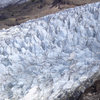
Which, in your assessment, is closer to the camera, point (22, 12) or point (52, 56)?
point (52, 56)

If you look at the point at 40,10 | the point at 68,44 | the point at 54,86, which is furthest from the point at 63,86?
the point at 40,10

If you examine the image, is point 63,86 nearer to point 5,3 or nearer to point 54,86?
point 54,86

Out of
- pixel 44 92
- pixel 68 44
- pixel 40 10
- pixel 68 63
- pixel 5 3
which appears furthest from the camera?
pixel 5 3

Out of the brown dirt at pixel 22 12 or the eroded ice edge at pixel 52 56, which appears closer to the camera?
the eroded ice edge at pixel 52 56

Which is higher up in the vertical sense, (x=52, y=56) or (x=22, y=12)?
(x=22, y=12)

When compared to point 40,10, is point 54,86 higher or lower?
lower

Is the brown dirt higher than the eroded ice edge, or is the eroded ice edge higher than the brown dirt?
the brown dirt

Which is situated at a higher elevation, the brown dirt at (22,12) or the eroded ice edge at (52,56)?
the brown dirt at (22,12)

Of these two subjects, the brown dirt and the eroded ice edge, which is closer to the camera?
the eroded ice edge
